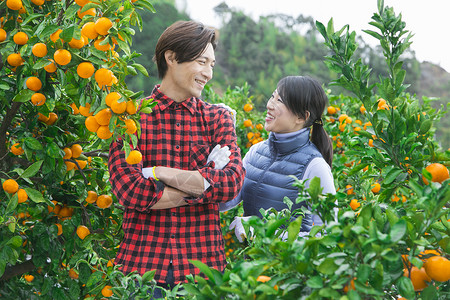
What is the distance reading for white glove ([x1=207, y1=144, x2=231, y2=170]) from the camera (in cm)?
158

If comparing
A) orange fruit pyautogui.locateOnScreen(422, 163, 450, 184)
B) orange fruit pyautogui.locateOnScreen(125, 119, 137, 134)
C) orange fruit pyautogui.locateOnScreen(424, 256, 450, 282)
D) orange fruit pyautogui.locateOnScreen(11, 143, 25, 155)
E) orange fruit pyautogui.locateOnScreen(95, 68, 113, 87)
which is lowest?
orange fruit pyautogui.locateOnScreen(11, 143, 25, 155)

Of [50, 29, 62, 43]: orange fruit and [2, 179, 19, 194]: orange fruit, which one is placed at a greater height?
[50, 29, 62, 43]: orange fruit

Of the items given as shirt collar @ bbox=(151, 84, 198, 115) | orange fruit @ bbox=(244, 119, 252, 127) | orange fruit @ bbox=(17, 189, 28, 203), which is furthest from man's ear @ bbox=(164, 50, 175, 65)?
orange fruit @ bbox=(244, 119, 252, 127)

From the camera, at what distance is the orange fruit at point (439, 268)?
0.81m

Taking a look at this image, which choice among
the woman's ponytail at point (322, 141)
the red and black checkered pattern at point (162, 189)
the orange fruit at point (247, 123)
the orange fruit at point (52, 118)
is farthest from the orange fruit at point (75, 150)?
the orange fruit at point (247, 123)

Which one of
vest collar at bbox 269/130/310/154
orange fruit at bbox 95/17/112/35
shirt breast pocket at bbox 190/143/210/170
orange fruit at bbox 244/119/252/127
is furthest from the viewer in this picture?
orange fruit at bbox 244/119/252/127

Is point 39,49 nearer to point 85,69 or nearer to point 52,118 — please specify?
point 85,69

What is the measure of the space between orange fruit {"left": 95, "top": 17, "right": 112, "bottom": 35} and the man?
0.35m

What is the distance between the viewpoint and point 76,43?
1.31 meters

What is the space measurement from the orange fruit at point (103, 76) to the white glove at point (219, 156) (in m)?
0.46

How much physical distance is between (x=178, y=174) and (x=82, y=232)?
1.52 feet

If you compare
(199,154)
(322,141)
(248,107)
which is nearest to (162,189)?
(199,154)

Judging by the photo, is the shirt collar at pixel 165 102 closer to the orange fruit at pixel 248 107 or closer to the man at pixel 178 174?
the man at pixel 178 174

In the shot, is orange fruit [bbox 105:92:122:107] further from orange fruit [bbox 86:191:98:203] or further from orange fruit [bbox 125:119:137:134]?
orange fruit [bbox 86:191:98:203]
